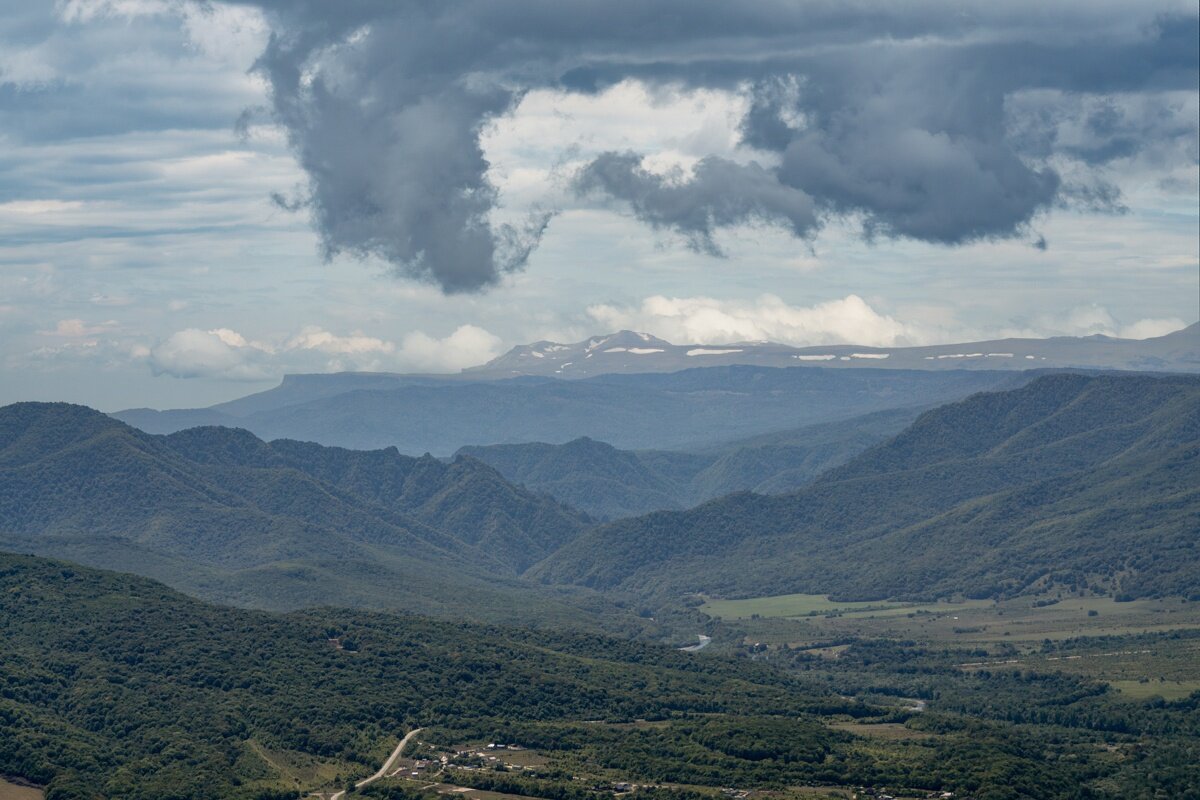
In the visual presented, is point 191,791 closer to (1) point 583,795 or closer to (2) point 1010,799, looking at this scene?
(1) point 583,795

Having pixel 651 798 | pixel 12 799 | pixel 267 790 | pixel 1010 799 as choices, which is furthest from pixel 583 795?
pixel 12 799

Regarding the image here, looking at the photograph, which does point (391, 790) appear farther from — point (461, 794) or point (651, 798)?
point (651, 798)

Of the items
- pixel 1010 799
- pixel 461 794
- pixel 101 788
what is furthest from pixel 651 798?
pixel 101 788

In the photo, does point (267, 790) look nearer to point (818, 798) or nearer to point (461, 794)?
point (461, 794)

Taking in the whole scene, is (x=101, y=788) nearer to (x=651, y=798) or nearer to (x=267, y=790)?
(x=267, y=790)

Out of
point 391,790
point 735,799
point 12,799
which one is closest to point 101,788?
point 12,799

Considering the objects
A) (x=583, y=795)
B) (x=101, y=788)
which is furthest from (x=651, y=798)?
(x=101, y=788)
